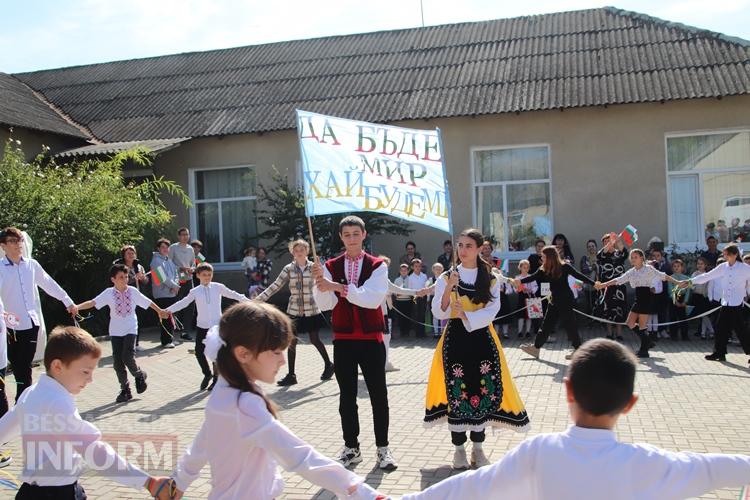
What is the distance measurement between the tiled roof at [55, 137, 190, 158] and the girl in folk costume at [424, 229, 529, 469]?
12759 mm

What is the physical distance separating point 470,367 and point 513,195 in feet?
38.7

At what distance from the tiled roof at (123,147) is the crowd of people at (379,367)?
4.35m

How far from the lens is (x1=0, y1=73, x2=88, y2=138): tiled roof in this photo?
17.1 metres

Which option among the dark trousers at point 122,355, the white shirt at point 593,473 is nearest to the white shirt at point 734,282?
the dark trousers at point 122,355

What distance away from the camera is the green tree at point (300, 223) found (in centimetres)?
1598

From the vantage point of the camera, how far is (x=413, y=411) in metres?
7.89

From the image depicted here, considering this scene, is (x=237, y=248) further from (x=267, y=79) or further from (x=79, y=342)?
(x=79, y=342)

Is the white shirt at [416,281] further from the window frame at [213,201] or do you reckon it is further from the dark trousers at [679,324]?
the window frame at [213,201]

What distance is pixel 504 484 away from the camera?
2.44m

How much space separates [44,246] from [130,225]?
220 cm

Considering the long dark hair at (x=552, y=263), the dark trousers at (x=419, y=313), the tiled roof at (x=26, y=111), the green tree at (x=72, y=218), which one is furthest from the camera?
the tiled roof at (x=26, y=111)

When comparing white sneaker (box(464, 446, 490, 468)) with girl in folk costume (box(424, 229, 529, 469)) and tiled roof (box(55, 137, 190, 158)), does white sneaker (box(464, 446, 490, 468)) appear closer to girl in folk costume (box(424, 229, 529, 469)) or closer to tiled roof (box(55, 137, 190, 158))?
girl in folk costume (box(424, 229, 529, 469))

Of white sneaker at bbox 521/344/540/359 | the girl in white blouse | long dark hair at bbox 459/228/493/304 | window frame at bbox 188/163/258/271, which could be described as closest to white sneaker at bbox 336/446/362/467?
long dark hair at bbox 459/228/493/304

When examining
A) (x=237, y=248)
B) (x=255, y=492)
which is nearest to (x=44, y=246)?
(x=237, y=248)
